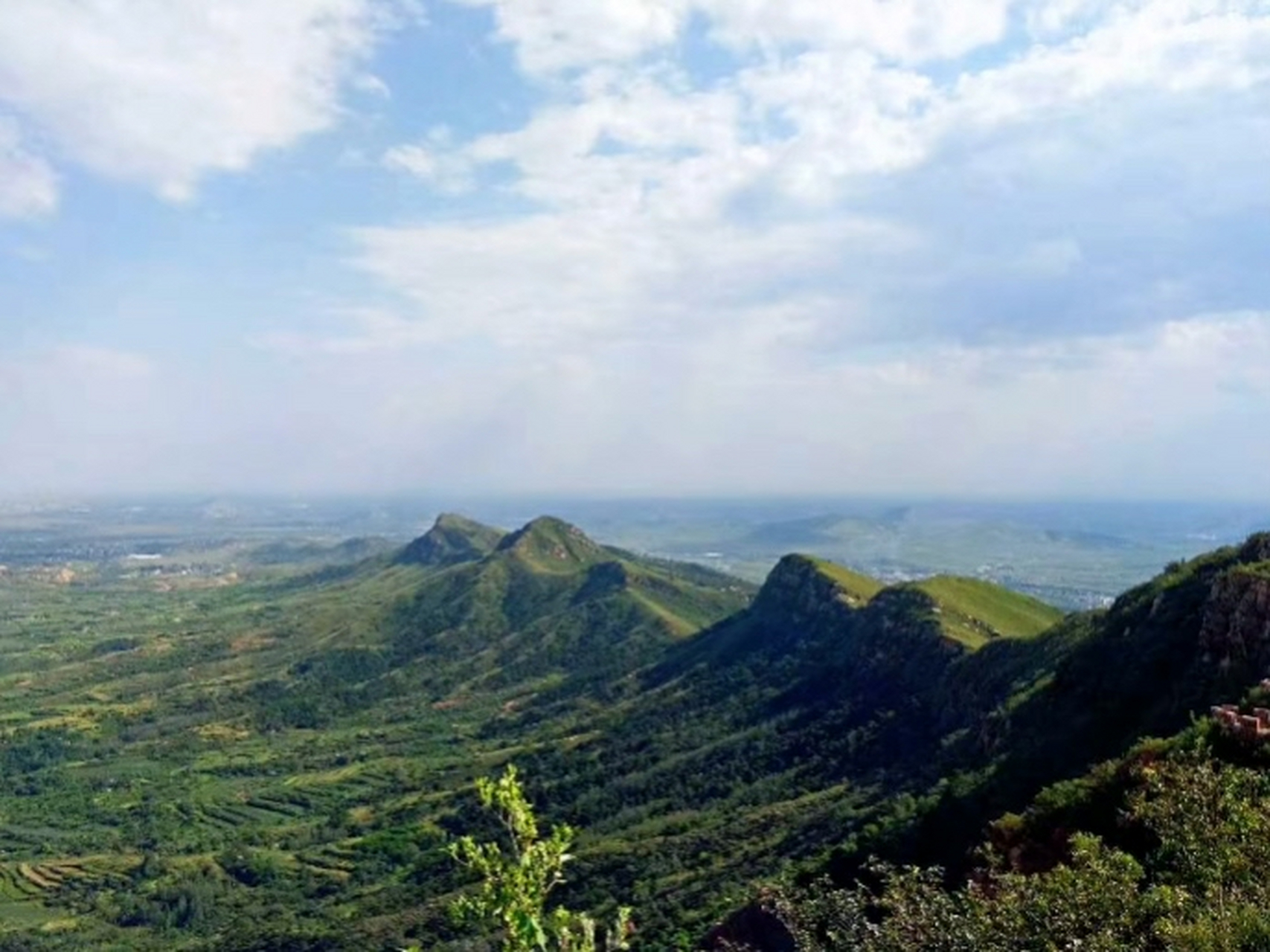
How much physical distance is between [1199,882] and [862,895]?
7.74 m

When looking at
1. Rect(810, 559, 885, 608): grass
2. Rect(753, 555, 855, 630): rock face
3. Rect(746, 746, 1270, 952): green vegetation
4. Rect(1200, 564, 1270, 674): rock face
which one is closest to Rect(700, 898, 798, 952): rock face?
Rect(746, 746, 1270, 952): green vegetation

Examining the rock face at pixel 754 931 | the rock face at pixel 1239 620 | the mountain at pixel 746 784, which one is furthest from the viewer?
the mountain at pixel 746 784

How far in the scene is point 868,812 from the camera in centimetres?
8800

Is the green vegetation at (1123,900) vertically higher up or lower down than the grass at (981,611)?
higher up

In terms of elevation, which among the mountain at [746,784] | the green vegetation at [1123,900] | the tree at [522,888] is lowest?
the mountain at [746,784]

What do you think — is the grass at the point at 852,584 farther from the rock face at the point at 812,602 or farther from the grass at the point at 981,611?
the grass at the point at 981,611

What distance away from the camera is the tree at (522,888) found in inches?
618

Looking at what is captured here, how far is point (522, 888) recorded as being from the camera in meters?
16.1

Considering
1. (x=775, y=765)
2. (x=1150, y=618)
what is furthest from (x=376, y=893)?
(x=1150, y=618)

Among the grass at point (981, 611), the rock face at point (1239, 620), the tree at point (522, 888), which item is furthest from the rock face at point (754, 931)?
the grass at point (981, 611)

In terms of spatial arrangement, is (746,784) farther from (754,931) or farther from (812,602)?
(754,931)

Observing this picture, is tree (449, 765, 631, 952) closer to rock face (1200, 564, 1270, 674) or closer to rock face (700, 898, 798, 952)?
rock face (700, 898, 798, 952)

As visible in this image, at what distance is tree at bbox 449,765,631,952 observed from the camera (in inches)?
618

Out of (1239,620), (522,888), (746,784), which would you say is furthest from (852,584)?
(522,888)
